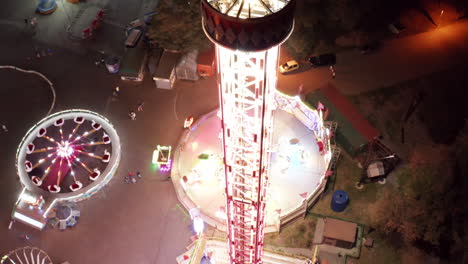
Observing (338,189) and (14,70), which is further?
(14,70)

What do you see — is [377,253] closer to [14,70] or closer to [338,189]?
[338,189]

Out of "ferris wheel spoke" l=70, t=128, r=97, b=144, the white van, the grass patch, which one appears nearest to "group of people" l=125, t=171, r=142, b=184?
"ferris wheel spoke" l=70, t=128, r=97, b=144

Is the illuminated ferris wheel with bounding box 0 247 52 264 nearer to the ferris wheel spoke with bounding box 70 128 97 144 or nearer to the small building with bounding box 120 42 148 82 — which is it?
the ferris wheel spoke with bounding box 70 128 97 144

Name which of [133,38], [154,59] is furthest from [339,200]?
[133,38]

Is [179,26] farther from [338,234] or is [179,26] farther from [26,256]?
[26,256]

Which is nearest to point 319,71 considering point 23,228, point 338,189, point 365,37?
point 365,37

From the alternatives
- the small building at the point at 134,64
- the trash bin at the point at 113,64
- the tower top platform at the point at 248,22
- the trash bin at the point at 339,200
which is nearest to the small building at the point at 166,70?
the small building at the point at 134,64

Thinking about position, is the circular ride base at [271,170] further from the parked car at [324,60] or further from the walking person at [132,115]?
the parked car at [324,60]
